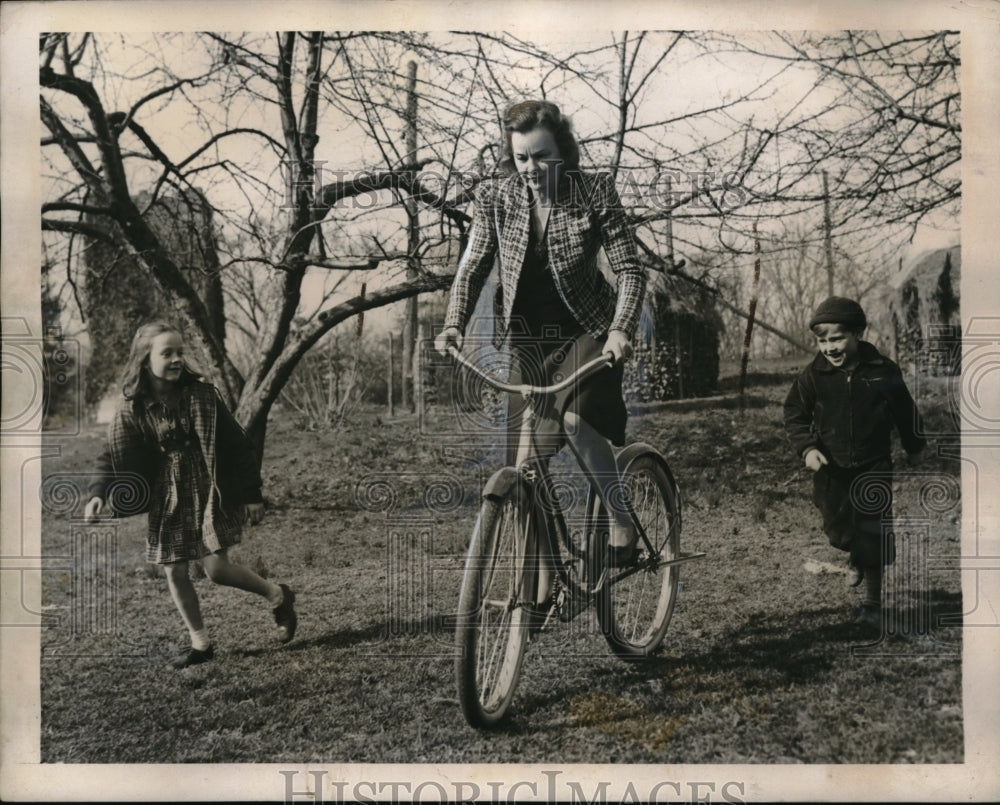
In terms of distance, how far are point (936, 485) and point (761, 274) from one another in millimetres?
1223

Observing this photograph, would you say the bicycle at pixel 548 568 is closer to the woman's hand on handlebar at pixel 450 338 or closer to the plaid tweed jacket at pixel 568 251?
the woman's hand on handlebar at pixel 450 338

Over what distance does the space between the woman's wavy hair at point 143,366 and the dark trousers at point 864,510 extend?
9.46 ft

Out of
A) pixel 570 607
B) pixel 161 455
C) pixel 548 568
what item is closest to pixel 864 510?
pixel 570 607

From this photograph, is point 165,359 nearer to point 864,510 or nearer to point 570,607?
point 570,607

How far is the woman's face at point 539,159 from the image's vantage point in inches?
153

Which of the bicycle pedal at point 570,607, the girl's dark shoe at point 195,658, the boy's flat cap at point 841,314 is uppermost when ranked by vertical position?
the boy's flat cap at point 841,314

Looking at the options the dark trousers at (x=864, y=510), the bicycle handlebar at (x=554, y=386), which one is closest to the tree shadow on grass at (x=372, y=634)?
the bicycle handlebar at (x=554, y=386)

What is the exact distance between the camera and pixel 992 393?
4.00 metres

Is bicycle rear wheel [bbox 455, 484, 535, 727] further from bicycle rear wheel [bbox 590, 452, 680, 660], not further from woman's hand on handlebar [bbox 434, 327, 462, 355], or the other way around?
woman's hand on handlebar [bbox 434, 327, 462, 355]

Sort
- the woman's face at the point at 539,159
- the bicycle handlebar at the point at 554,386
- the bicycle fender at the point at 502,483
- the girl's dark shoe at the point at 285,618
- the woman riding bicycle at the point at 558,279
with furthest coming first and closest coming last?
the girl's dark shoe at the point at 285,618
the woman's face at the point at 539,159
the woman riding bicycle at the point at 558,279
the bicycle handlebar at the point at 554,386
the bicycle fender at the point at 502,483

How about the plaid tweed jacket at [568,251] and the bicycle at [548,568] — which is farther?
the plaid tweed jacket at [568,251]

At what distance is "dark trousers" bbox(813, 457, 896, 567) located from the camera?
3.96 m

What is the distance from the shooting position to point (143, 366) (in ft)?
13.0

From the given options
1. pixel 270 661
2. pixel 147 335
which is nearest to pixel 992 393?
pixel 270 661
